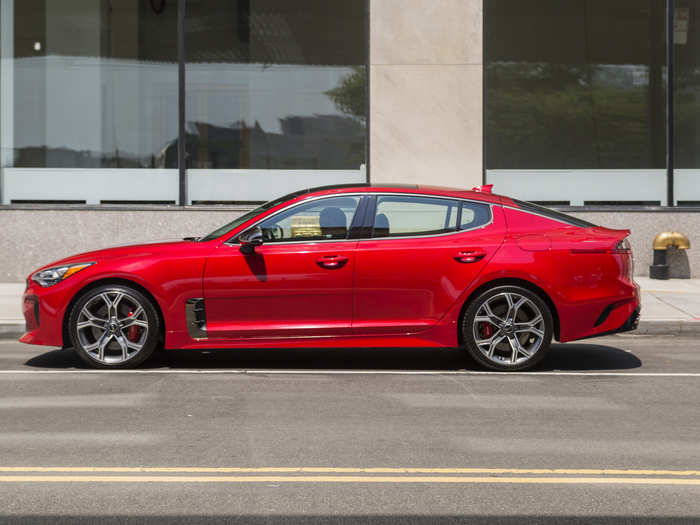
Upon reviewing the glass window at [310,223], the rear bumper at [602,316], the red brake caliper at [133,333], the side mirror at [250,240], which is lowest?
the red brake caliper at [133,333]

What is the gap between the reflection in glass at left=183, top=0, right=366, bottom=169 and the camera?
1585 centimetres

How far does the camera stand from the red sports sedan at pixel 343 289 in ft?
26.7

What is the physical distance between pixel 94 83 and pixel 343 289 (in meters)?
9.49

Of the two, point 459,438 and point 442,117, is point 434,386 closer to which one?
point 459,438

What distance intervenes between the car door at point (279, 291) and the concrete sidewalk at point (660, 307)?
347 cm

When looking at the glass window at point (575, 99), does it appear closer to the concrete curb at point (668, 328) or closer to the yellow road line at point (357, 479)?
the concrete curb at point (668, 328)

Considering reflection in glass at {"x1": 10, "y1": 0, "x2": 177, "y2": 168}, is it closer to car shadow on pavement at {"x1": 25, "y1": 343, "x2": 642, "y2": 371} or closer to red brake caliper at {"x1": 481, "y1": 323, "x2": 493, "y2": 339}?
car shadow on pavement at {"x1": 25, "y1": 343, "x2": 642, "y2": 371}

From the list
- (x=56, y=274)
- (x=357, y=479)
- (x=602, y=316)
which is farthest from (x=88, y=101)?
(x=357, y=479)

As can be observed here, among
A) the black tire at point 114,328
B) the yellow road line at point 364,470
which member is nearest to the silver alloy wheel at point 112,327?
the black tire at point 114,328

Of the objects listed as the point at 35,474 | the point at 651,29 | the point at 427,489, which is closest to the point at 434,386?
the point at 427,489

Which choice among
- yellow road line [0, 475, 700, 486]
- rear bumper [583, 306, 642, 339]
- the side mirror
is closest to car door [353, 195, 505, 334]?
the side mirror

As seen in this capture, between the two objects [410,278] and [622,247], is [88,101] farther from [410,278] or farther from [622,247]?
[622,247]

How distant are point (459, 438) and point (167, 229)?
1041cm

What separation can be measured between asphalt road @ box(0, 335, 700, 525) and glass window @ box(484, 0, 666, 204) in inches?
288
